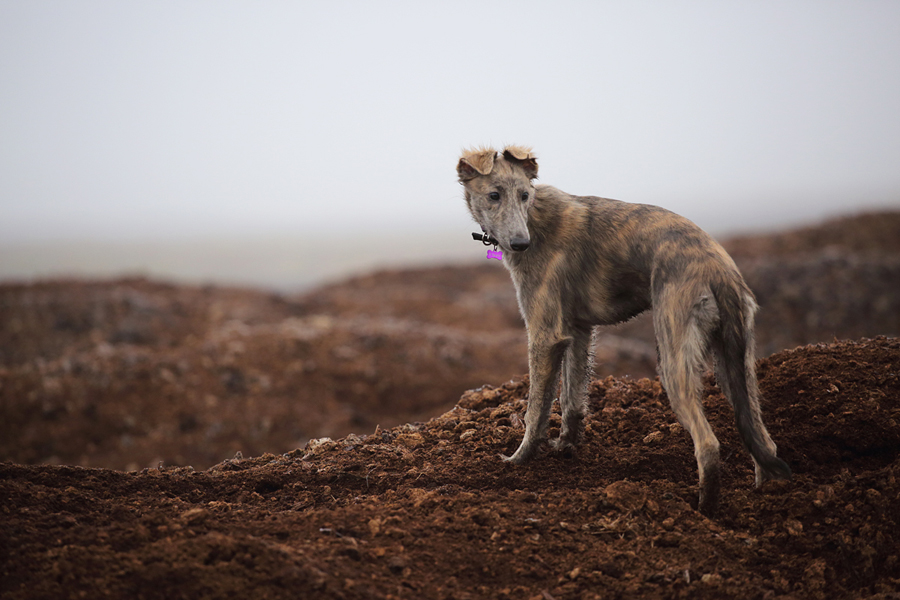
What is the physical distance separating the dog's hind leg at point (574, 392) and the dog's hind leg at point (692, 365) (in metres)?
1.19

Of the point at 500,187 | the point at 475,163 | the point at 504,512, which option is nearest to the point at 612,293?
the point at 500,187

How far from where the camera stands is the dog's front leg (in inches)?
201

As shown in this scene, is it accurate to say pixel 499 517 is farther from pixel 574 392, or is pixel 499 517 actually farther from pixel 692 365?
pixel 692 365

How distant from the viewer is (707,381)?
22.0 feet

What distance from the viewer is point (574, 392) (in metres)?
5.63

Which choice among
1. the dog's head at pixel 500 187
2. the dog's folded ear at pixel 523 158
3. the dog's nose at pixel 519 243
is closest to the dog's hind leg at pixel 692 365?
the dog's nose at pixel 519 243

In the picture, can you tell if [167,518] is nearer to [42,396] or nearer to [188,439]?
[188,439]

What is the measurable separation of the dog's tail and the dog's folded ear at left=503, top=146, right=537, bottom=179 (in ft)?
5.97

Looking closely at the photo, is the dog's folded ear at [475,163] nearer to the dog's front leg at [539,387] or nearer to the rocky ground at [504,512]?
the dog's front leg at [539,387]

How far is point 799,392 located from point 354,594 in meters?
4.46

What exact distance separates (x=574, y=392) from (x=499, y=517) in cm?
156

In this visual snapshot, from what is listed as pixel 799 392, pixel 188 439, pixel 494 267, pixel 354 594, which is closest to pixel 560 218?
pixel 799 392

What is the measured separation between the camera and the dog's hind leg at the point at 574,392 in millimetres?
5594

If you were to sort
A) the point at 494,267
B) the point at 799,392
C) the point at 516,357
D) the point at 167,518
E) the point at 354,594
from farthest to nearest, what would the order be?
the point at 494,267
the point at 516,357
the point at 799,392
the point at 167,518
the point at 354,594
